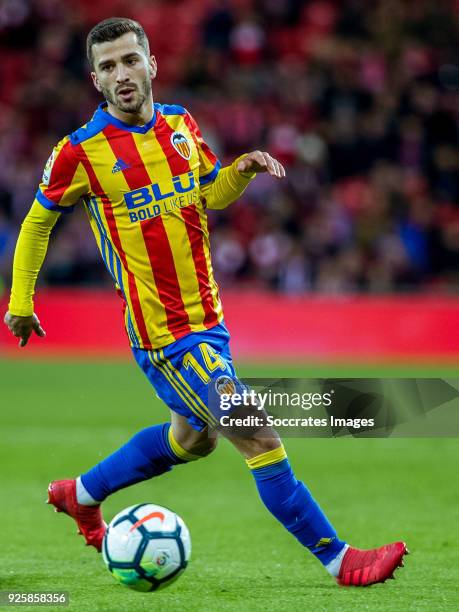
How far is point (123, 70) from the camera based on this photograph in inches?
195

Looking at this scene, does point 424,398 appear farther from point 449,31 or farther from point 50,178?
point 449,31

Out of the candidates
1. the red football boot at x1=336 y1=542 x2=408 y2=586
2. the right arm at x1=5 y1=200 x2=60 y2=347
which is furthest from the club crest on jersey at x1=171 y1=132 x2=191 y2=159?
the red football boot at x1=336 y1=542 x2=408 y2=586

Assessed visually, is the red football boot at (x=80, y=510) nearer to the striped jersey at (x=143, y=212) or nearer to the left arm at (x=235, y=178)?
the striped jersey at (x=143, y=212)

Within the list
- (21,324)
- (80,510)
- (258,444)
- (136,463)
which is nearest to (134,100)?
(21,324)

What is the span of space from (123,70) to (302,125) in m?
12.4

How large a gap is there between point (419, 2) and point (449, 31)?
3.75 feet

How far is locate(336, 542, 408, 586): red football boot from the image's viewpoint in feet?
15.9

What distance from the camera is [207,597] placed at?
15.6 feet

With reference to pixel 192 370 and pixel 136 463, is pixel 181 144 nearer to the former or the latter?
pixel 192 370

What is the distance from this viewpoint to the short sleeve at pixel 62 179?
195 inches

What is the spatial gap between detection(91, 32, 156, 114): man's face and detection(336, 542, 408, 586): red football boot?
2.12 meters

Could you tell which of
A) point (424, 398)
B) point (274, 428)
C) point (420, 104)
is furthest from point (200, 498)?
point (420, 104)

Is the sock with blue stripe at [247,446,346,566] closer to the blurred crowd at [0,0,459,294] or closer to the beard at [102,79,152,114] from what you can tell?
the beard at [102,79,152,114]

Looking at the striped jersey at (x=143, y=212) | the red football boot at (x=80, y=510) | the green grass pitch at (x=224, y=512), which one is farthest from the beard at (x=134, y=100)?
the green grass pitch at (x=224, y=512)
